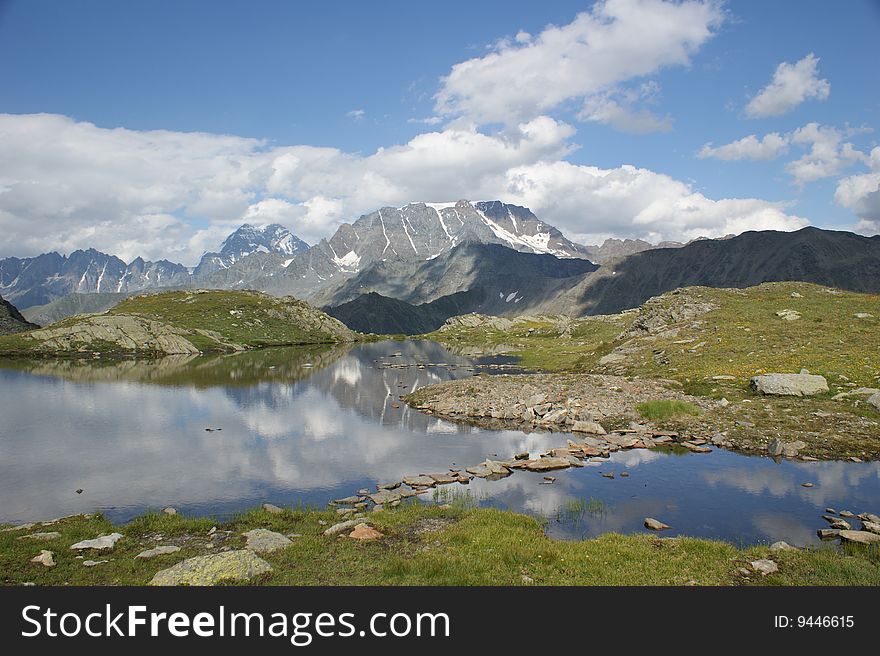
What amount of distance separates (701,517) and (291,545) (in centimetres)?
2072

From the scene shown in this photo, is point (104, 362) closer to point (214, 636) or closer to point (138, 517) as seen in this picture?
point (138, 517)

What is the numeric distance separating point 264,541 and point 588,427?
113 feet

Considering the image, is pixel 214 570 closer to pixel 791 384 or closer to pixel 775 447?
pixel 775 447

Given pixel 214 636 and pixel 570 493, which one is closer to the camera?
pixel 214 636

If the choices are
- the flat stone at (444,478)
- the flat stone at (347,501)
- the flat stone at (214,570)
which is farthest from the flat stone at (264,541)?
the flat stone at (444,478)

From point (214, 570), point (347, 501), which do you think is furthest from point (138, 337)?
point (214, 570)

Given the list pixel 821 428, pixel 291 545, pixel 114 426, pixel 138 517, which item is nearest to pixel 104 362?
pixel 114 426

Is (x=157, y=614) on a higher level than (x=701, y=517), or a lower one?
higher

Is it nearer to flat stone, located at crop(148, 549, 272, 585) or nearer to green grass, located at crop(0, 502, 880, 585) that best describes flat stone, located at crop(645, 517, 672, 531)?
green grass, located at crop(0, 502, 880, 585)

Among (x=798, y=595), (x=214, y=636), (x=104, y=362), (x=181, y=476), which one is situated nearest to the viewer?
(x=214, y=636)

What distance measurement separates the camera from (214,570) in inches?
671

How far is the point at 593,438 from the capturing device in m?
46.0

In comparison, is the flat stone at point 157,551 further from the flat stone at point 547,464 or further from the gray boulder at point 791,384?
the gray boulder at point 791,384

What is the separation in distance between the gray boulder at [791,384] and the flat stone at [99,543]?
5304 cm
